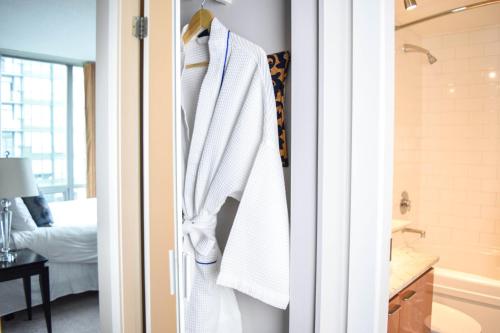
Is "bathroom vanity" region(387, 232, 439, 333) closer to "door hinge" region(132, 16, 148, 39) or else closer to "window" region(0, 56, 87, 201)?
"door hinge" region(132, 16, 148, 39)

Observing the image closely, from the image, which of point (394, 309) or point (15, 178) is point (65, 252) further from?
point (394, 309)

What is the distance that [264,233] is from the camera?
3.36 feet

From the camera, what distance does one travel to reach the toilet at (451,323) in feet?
6.19

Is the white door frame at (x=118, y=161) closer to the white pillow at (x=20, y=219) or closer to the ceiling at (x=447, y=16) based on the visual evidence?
the white pillow at (x=20, y=219)

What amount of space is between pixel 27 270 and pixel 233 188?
133 centimetres

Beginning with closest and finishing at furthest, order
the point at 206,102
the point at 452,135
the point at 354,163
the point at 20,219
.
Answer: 1. the point at 354,163
2. the point at 206,102
3. the point at 20,219
4. the point at 452,135

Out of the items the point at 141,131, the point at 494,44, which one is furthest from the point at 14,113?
the point at 494,44

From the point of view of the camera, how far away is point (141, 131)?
3.57 feet

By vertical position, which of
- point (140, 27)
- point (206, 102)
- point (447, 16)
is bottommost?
point (206, 102)

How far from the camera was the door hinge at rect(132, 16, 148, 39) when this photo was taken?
1075mm

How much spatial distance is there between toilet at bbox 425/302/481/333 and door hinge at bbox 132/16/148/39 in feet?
6.46

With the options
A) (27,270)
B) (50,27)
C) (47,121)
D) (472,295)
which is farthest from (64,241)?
(472,295)

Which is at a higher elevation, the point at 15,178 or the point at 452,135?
the point at 452,135

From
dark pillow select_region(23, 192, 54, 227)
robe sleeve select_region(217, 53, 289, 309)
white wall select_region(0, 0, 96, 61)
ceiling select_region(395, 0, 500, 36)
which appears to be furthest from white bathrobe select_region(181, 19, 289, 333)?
white wall select_region(0, 0, 96, 61)
